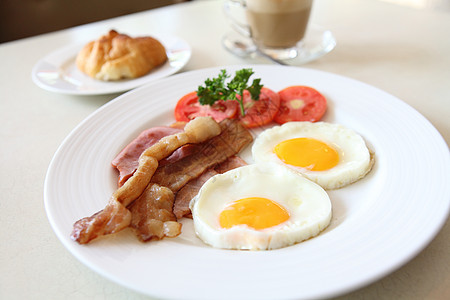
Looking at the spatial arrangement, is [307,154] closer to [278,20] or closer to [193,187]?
[193,187]

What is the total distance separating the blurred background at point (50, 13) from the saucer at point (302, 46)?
2328 mm

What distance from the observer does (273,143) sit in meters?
1.81

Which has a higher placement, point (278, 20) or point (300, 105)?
point (278, 20)

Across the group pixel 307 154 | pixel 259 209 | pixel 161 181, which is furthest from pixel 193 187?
pixel 307 154

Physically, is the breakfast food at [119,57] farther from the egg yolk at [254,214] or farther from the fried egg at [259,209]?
the egg yolk at [254,214]

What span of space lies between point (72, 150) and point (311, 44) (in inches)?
66.5

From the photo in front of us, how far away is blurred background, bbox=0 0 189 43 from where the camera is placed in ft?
14.2

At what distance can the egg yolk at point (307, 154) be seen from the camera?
1635 mm

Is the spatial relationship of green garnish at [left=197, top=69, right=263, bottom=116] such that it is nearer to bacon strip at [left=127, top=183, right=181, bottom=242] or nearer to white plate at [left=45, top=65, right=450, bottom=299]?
white plate at [left=45, top=65, right=450, bottom=299]

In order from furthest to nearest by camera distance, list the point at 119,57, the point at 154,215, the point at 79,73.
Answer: the point at 79,73 → the point at 119,57 → the point at 154,215

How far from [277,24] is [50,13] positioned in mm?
2994

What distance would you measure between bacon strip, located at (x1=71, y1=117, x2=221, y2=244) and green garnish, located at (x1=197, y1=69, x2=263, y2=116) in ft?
0.68

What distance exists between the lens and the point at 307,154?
1.67m

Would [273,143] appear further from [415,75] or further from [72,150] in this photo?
[415,75]
